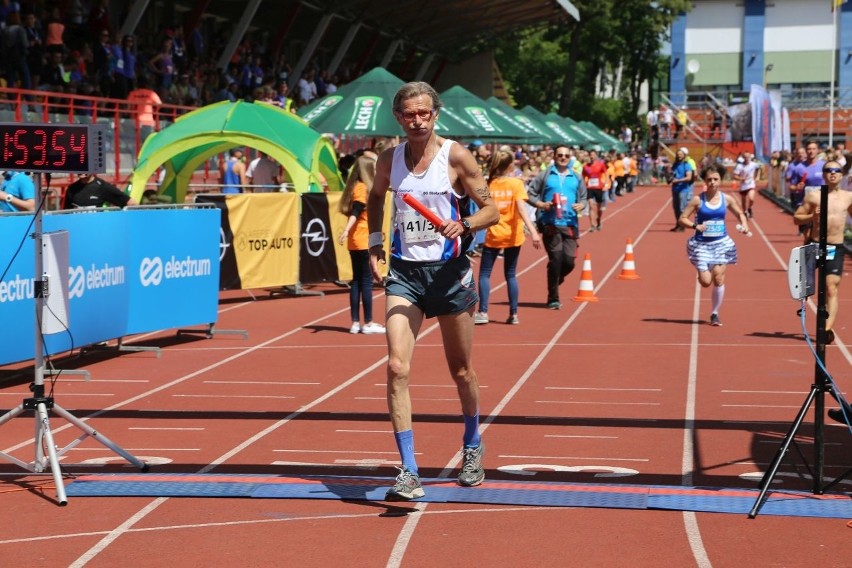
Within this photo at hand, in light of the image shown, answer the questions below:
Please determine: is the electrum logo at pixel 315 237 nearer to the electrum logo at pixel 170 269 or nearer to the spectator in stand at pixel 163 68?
the electrum logo at pixel 170 269

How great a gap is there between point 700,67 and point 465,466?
272 feet

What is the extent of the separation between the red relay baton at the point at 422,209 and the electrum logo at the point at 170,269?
665cm

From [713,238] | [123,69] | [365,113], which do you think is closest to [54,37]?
[123,69]

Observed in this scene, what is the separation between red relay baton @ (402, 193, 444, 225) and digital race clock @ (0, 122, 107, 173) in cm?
181

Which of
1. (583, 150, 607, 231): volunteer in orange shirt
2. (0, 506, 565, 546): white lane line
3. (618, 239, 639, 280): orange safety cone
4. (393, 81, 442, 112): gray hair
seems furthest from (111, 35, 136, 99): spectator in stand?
(0, 506, 565, 546): white lane line

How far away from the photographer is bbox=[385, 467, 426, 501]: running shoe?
682cm

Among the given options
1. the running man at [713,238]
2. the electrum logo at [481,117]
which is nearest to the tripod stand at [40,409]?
the running man at [713,238]

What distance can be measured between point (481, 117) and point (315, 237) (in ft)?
37.8

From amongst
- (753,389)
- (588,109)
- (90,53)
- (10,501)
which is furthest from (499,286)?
(588,109)

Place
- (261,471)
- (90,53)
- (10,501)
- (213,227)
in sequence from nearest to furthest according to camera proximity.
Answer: (10,501)
(261,471)
(213,227)
(90,53)

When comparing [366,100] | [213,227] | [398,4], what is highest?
[398,4]

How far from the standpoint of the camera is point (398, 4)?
51969 mm

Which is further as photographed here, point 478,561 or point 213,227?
point 213,227

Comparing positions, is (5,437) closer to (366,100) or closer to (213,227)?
(213,227)
